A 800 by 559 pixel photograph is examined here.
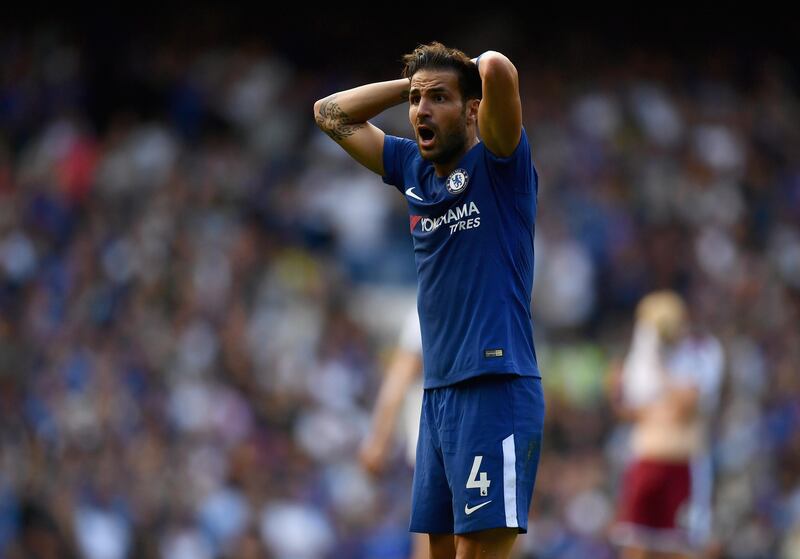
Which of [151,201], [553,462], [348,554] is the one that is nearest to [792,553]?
[553,462]

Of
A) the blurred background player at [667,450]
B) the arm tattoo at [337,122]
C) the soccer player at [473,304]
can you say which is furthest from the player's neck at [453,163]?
the blurred background player at [667,450]

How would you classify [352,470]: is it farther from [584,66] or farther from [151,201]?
[584,66]

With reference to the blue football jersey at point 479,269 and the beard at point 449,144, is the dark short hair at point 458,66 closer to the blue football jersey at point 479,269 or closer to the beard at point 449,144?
the beard at point 449,144

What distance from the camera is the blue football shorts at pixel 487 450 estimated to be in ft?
17.5

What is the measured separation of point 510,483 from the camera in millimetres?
5328

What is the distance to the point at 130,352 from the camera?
13.6 metres

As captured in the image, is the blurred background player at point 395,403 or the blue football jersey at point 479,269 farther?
the blurred background player at point 395,403

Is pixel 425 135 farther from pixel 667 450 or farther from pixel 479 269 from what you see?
pixel 667 450

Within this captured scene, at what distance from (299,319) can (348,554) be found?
288cm

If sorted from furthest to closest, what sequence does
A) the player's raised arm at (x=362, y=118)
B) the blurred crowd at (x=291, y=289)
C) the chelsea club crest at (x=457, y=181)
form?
the blurred crowd at (x=291, y=289)
the player's raised arm at (x=362, y=118)
the chelsea club crest at (x=457, y=181)

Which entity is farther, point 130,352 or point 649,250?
point 649,250

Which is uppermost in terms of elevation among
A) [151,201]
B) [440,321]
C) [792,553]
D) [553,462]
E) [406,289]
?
[151,201]

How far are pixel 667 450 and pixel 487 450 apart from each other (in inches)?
213

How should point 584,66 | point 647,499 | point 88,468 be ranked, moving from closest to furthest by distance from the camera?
point 647,499, point 88,468, point 584,66
